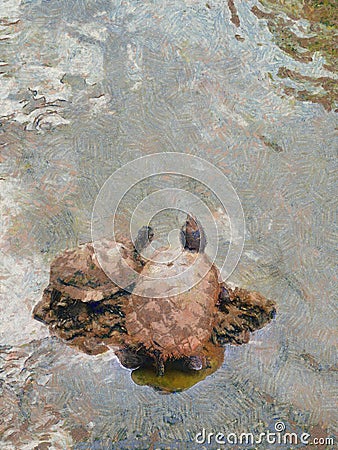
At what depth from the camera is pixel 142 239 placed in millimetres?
4039

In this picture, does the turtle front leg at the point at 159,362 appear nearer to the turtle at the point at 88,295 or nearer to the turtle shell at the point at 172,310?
the turtle shell at the point at 172,310

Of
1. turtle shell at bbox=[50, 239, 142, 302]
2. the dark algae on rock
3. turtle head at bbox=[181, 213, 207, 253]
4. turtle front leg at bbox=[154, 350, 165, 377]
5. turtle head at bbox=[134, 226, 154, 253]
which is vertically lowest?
turtle front leg at bbox=[154, 350, 165, 377]

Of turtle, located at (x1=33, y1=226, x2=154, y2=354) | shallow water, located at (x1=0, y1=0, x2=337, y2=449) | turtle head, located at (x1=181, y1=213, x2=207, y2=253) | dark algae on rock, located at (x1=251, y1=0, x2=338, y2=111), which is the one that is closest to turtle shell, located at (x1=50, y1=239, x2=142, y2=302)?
turtle, located at (x1=33, y1=226, x2=154, y2=354)

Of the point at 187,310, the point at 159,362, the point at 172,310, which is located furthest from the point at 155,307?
the point at 159,362

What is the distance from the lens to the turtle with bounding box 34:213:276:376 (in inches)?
149

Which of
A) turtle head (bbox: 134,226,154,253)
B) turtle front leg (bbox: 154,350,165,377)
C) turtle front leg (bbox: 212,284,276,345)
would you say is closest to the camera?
turtle front leg (bbox: 154,350,165,377)

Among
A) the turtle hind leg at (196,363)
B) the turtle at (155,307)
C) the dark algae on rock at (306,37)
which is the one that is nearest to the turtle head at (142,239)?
the turtle at (155,307)

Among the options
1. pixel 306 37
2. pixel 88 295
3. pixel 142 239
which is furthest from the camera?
pixel 306 37

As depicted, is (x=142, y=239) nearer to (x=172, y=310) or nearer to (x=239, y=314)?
(x=172, y=310)

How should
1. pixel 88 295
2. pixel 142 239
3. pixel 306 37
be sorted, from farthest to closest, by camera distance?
pixel 306 37 < pixel 142 239 < pixel 88 295

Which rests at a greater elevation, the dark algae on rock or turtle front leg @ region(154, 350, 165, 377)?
the dark algae on rock

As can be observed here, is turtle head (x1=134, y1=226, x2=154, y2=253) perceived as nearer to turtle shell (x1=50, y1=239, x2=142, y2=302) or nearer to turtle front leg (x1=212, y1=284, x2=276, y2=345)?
turtle shell (x1=50, y1=239, x2=142, y2=302)

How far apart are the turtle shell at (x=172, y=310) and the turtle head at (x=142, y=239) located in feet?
0.66

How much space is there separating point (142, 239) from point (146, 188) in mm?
512
